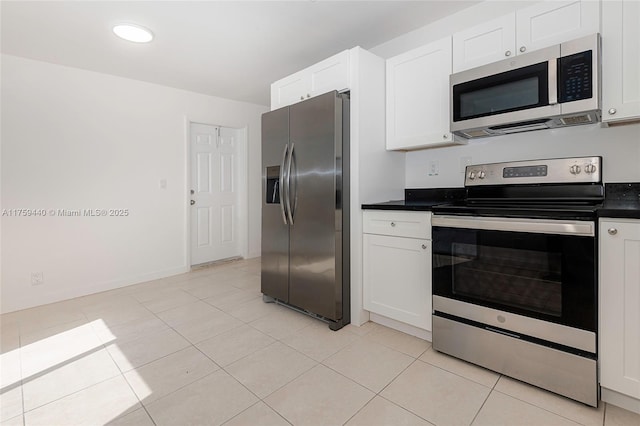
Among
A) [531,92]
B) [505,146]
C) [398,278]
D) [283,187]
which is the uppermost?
[531,92]

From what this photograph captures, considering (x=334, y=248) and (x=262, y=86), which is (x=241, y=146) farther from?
(x=334, y=248)

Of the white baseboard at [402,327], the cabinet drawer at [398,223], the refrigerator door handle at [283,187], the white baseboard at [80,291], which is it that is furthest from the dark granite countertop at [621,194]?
the white baseboard at [80,291]

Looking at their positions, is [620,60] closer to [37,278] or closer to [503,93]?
[503,93]

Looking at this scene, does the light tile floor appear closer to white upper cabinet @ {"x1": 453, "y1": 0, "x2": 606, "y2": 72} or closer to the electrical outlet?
the electrical outlet

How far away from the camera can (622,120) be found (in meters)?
1.63

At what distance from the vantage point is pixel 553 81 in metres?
1.70

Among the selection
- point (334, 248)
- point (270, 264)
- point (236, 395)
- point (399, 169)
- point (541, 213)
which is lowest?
point (236, 395)

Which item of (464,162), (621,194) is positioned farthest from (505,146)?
(621,194)

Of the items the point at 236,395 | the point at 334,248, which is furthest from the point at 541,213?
the point at 236,395

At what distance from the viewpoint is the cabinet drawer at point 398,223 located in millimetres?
2039

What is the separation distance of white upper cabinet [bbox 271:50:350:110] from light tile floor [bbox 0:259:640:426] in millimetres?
1916

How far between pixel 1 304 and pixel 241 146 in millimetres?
3208

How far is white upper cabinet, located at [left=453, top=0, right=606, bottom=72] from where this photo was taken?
1668 millimetres

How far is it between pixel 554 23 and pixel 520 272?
4.68 feet
